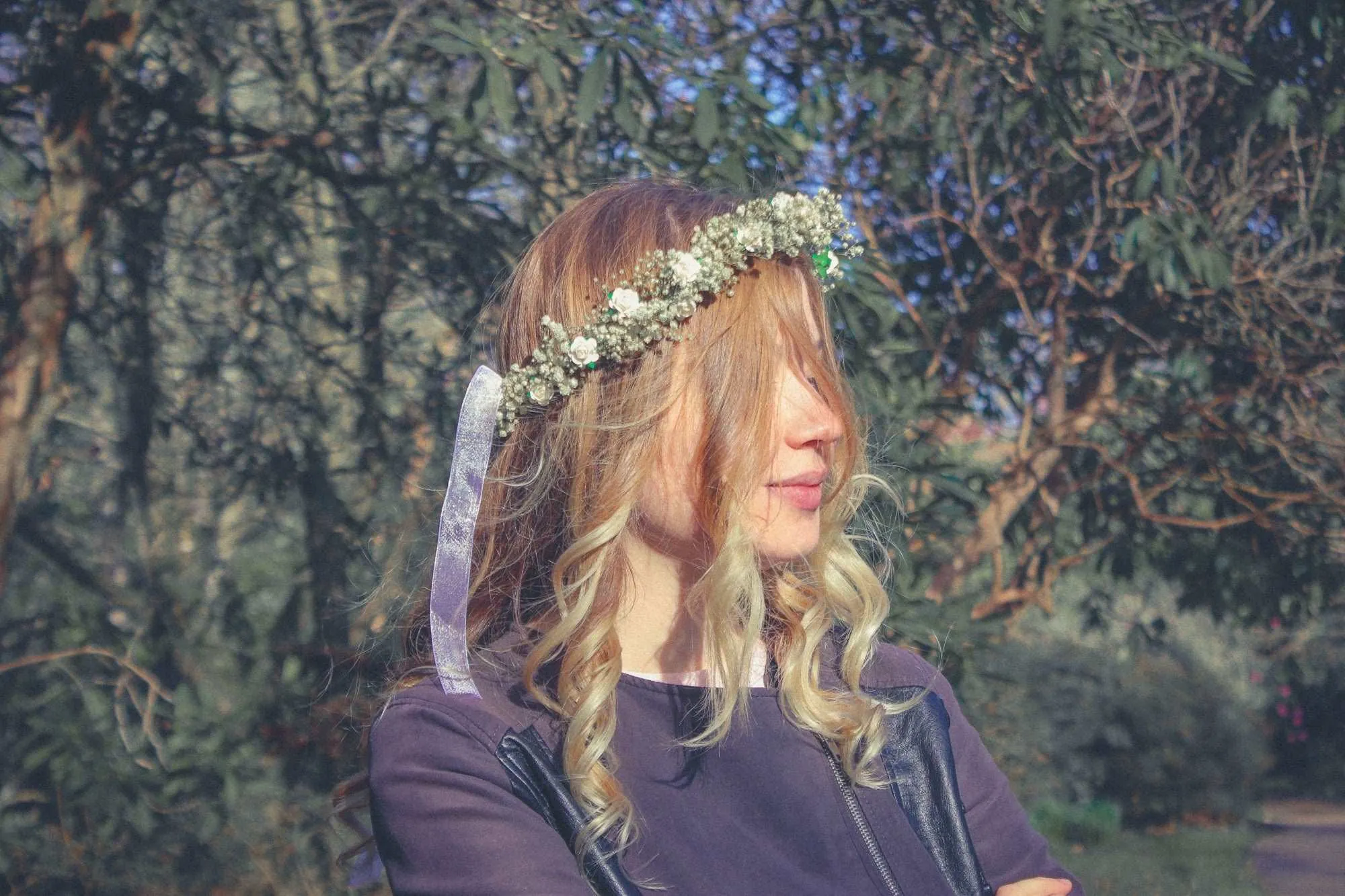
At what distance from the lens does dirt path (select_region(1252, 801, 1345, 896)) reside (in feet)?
20.1

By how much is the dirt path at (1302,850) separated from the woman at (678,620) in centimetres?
542

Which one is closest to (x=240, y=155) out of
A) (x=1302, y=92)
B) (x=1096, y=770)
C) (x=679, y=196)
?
(x=679, y=196)

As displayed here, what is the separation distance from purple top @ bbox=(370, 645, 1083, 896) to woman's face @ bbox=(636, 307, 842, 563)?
18 cm

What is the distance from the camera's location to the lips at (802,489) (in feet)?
4.90

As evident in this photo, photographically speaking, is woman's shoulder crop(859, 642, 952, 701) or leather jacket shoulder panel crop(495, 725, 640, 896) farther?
woman's shoulder crop(859, 642, 952, 701)

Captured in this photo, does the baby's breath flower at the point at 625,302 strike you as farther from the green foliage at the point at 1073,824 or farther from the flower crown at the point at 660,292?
the green foliage at the point at 1073,824

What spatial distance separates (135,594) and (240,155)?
62.9 inches

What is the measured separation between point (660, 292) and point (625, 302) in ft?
0.14

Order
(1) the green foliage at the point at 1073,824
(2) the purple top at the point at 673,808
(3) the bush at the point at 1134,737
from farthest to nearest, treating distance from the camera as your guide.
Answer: (3) the bush at the point at 1134,737 < (1) the green foliage at the point at 1073,824 < (2) the purple top at the point at 673,808

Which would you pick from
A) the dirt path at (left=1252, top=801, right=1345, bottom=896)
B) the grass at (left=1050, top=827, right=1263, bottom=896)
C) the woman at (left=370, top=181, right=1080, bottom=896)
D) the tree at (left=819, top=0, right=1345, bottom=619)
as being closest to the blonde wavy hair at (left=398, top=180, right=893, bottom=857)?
the woman at (left=370, top=181, right=1080, bottom=896)

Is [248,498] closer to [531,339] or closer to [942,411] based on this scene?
[942,411]

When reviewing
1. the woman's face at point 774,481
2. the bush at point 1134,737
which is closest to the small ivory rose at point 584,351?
the woman's face at point 774,481

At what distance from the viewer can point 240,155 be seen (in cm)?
336

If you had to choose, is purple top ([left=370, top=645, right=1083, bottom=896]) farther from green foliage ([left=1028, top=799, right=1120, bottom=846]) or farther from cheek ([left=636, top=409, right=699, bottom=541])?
green foliage ([left=1028, top=799, right=1120, bottom=846])
